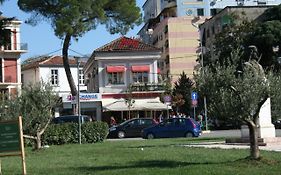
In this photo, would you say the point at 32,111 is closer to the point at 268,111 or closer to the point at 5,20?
the point at 5,20

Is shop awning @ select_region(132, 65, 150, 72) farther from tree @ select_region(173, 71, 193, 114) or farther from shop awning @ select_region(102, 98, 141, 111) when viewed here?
tree @ select_region(173, 71, 193, 114)

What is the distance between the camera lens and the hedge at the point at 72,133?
3000cm

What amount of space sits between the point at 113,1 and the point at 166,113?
14941 mm

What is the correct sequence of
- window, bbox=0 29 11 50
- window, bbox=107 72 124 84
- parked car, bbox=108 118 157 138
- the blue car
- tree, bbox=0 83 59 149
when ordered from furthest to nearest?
window, bbox=107 72 124 84
parked car, bbox=108 118 157 138
the blue car
tree, bbox=0 83 59 149
window, bbox=0 29 11 50

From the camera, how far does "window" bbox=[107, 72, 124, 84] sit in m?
59.1

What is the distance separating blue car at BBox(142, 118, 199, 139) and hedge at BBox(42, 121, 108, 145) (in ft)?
18.6

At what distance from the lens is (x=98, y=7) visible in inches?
1843

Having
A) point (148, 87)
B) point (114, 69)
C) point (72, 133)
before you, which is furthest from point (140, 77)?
point (72, 133)

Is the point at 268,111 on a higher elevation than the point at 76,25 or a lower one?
lower

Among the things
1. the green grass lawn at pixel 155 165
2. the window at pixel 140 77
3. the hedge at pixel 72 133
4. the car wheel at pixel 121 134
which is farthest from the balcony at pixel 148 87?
the green grass lawn at pixel 155 165

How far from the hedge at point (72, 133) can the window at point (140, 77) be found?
2806cm

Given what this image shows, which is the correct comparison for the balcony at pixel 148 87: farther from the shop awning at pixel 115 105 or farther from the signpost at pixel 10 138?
the signpost at pixel 10 138

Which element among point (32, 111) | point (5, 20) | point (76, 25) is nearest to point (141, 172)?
point (5, 20)

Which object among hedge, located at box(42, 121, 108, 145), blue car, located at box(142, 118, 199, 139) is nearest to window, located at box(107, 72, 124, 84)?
blue car, located at box(142, 118, 199, 139)
